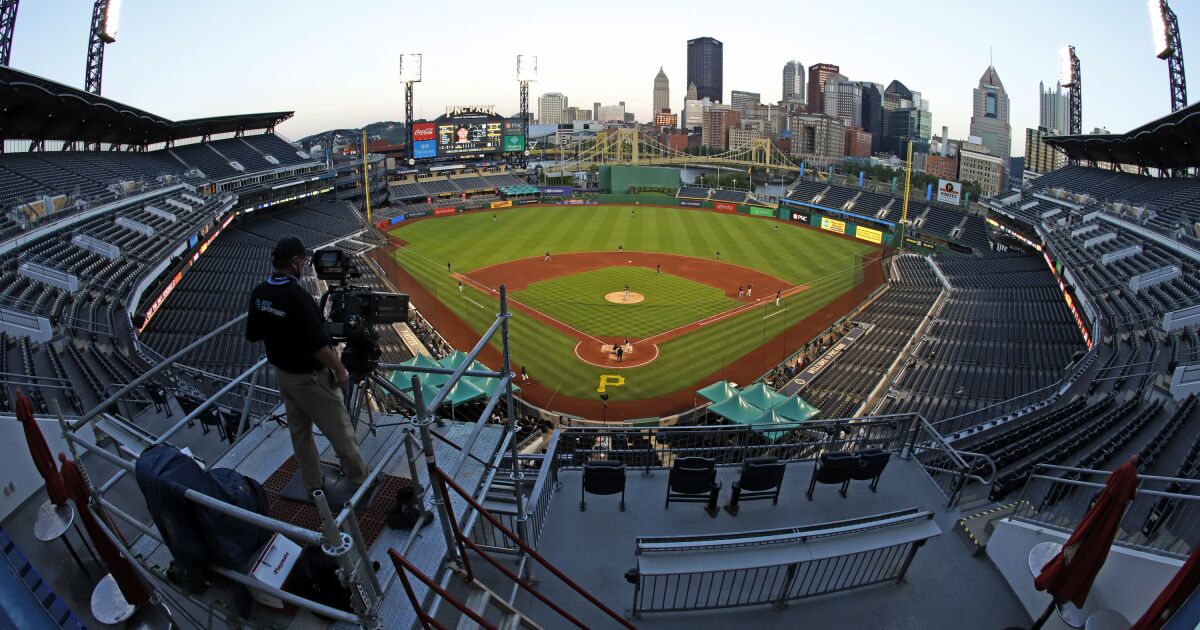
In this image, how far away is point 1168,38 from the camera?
42.3 meters

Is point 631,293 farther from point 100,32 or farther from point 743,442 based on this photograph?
point 100,32

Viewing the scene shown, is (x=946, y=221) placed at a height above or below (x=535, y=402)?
above

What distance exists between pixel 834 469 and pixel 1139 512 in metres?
3.24

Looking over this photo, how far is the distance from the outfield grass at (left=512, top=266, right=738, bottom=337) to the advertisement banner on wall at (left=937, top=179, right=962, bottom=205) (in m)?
30.6

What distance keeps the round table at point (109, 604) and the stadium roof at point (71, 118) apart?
1321 inches

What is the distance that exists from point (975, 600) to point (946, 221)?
55.4 m

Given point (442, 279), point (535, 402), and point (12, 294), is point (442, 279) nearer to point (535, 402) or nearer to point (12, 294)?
point (535, 402)

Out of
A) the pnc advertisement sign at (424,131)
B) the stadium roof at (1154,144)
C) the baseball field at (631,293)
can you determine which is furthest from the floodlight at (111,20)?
the stadium roof at (1154,144)

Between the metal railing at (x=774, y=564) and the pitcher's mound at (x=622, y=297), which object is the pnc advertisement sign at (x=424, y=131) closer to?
the pitcher's mound at (x=622, y=297)

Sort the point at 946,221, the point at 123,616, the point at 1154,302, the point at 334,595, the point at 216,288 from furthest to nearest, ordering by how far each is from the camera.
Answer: the point at 946,221, the point at 216,288, the point at 1154,302, the point at 123,616, the point at 334,595

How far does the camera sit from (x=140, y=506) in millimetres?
5984

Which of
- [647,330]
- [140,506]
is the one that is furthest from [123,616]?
[647,330]

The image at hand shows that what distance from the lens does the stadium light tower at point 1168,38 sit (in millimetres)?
42250

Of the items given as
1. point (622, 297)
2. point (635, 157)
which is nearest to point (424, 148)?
point (622, 297)
